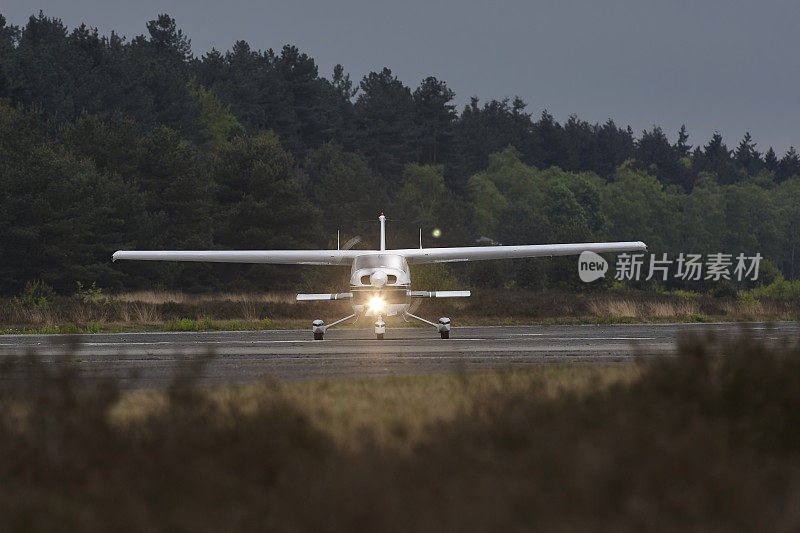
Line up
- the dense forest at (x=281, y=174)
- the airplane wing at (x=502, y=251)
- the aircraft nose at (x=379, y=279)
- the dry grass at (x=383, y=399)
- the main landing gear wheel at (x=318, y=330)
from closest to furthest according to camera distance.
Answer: the dry grass at (x=383, y=399) → the main landing gear wheel at (x=318, y=330) → the aircraft nose at (x=379, y=279) → the airplane wing at (x=502, y=251) → the dense forest at (x=281, y=174)

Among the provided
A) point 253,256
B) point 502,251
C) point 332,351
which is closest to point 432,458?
point 332,351

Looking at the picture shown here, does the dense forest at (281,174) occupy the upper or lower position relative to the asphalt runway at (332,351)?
upper

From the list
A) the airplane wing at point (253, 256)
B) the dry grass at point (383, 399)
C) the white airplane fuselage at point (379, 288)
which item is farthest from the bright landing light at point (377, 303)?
the dry grass at point (383, 399)

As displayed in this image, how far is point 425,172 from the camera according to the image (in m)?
122

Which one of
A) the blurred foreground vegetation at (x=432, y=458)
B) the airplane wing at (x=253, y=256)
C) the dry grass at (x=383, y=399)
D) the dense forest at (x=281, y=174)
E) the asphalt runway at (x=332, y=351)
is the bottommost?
the asphalt runway at (x=332, y=351)

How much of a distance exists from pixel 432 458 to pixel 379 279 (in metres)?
19.8

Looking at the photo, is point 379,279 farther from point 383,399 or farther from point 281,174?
point 281,174

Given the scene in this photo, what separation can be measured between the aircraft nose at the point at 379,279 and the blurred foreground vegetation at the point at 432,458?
16.2 meters

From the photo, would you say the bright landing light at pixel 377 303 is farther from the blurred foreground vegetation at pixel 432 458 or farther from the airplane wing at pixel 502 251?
the blurred foreground vegetation at pixel 432 458

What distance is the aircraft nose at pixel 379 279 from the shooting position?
2644cm

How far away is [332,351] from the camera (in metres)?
21.7

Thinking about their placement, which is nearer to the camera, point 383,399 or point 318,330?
point 383,399

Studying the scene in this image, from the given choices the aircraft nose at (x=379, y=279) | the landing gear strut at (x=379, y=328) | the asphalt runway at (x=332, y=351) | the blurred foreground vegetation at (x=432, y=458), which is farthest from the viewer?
the aircraft nose at (x=379, y=279)

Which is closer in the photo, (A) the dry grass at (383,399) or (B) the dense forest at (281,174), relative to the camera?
(A) the dry grass at (383,399)
